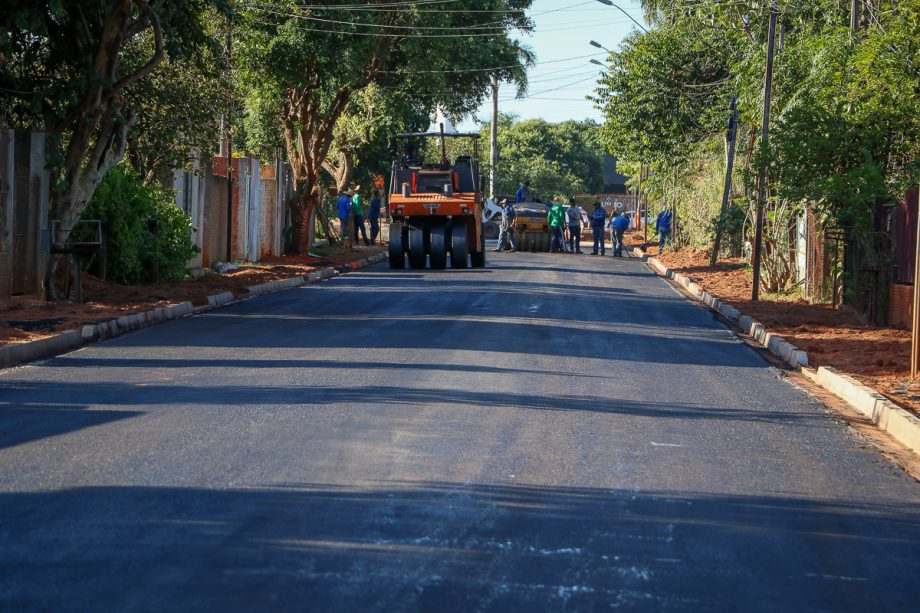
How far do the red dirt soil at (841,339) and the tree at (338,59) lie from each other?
1087 cm

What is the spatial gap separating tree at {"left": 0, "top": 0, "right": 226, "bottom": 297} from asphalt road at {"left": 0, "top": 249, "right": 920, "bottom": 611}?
481 cm

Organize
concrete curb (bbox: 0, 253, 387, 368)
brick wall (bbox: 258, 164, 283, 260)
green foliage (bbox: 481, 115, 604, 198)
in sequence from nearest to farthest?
concrete curb (bbox: 0, 253, 387, 368) < brick wall (bbox: 258, 164, 283, 260) < green foliage (bbox: 481, 115, 604, 198)

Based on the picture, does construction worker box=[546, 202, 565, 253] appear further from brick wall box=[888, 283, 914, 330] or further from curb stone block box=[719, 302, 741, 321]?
brick wall box=[888, 283, 914, 330]

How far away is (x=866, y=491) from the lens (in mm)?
7449

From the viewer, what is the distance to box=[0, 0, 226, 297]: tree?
55.9 feet

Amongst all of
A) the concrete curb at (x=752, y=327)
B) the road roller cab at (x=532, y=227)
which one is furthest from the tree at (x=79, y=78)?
the road roller cab at (x=532, y=227)

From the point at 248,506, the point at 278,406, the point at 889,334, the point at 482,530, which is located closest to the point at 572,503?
the point at 482,530

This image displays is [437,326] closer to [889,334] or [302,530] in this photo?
[889,334]

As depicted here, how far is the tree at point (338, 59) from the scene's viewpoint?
29453 millimetres

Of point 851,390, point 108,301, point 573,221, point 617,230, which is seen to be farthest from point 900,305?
point 573,221

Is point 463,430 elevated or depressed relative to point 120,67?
depressed

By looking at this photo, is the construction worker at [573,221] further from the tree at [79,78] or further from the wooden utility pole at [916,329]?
the wooden utility pole at [916,329]

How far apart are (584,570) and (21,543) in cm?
264

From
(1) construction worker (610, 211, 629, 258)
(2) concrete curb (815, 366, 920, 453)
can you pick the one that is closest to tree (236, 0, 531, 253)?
(1) construction worker (610, 211, 629, 258)
